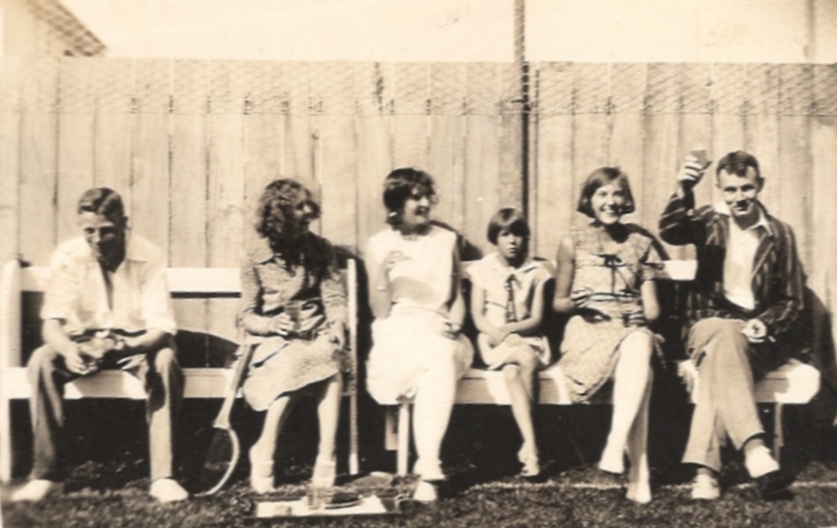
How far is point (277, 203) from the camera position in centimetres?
326

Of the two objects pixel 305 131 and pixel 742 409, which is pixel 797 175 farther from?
pixel 305 131

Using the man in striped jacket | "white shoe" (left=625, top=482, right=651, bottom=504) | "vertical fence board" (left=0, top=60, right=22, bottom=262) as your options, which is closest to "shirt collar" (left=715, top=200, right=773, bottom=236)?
the man in striped jacket

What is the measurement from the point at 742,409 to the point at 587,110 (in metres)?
1.18

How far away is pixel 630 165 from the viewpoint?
340 centimetres

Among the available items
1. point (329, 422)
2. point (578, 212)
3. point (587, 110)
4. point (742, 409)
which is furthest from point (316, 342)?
point (742, 409)

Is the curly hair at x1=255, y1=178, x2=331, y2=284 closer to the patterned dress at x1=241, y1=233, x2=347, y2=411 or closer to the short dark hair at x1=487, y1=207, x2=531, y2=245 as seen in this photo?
the patterned dress at x1=241, y1=233, x2=347, y2=411

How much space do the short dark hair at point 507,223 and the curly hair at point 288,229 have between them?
1.97 feet

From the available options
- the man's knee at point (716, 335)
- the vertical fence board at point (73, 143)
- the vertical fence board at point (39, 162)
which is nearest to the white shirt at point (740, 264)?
the man's knee at point (716, 335)

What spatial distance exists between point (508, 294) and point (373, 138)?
730 mm

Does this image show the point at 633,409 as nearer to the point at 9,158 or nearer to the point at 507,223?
the point at 507,223

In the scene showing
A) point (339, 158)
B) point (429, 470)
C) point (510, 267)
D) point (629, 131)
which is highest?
point (629, 131)

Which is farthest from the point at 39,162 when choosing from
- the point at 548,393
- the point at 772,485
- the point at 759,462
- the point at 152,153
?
the point at 772,485

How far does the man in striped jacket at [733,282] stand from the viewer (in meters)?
3.26

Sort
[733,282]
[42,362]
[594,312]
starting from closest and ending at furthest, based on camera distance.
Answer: [42,362] → [594,312] → [733,282]
